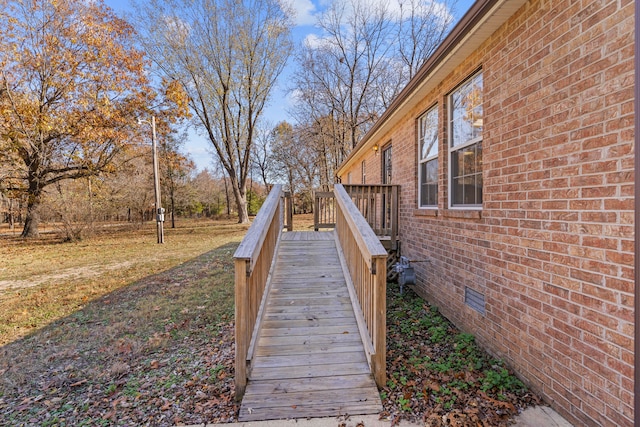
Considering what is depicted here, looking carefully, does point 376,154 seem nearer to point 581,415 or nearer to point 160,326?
point 160,326

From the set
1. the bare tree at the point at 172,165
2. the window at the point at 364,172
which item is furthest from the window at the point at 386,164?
the bare tree at the point at 172,165

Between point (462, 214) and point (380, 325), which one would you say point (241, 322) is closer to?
point (380, 325)

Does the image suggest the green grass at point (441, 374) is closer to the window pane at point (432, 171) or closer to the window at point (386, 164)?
the window pane at point (432, 171)

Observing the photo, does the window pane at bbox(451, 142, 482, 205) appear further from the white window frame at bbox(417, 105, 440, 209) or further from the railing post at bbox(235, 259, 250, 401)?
the railing post at bbox(235, 259, 250, 401)

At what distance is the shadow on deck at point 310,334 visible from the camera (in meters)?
2.46

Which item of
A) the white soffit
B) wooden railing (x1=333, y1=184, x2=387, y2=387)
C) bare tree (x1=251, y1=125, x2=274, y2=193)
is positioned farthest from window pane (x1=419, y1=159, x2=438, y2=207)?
bare tree (x1=251, y1=125, x2=274, y2=193)

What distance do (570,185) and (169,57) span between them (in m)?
19.9

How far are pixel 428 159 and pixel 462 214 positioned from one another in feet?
5.21

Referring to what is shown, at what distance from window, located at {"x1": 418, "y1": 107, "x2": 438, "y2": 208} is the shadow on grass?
3.68 m

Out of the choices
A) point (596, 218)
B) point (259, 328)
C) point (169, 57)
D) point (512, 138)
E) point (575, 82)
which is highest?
point (169, 57)

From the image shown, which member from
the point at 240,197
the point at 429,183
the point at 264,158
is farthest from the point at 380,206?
the point at 264,158

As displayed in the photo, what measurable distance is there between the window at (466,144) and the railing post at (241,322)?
2861 millimetres

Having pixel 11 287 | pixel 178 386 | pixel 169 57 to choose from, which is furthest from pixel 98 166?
pixel 178 386

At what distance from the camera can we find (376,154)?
28.8 feet
